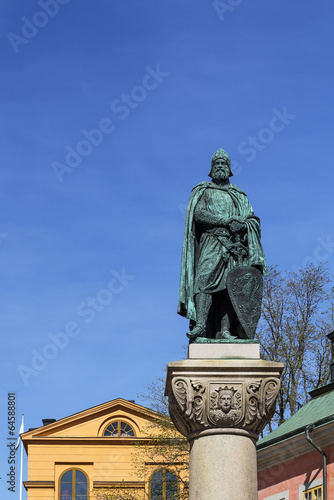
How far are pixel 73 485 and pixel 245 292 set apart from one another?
4348 cm

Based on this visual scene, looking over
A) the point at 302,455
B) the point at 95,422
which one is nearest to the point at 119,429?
the point at 95,422

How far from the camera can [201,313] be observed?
12164 mm

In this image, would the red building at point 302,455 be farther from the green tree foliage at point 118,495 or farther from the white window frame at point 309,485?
the green tree foliage at point 118,495

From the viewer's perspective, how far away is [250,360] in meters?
11.5

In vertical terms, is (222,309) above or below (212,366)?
above

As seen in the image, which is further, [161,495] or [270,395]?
[161,495]

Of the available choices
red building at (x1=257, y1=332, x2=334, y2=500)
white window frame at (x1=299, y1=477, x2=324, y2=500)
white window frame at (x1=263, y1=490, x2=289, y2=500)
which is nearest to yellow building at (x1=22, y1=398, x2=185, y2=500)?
red building at (x1=257, y1=332, x2=334, y2=500)

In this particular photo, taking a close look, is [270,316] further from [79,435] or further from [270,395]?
[270,395]

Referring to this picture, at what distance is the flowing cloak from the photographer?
1232 centimetres

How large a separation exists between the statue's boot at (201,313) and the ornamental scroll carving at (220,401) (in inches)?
28.3

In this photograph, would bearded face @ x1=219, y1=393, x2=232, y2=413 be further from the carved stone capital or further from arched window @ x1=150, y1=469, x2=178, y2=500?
arched window @ x1=150, y1=469, x2=178, y2=500

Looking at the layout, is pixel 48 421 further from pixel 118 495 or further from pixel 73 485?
pixel 118 495

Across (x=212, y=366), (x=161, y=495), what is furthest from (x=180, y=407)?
(x=161, y=495)

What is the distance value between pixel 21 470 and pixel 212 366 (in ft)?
146
